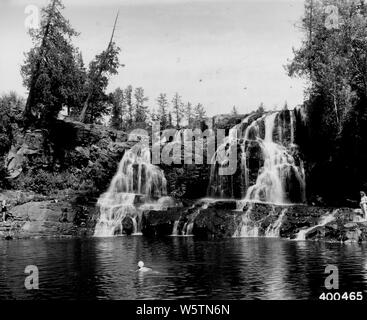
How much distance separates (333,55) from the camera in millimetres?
44219

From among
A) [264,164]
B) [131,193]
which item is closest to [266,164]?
[264,164]

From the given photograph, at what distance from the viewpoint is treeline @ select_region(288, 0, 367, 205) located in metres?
41.8

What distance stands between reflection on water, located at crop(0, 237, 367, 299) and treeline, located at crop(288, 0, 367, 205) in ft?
46.5

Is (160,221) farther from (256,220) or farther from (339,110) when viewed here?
(339,110)

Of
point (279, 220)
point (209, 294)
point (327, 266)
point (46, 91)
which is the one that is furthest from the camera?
point (46, 91)

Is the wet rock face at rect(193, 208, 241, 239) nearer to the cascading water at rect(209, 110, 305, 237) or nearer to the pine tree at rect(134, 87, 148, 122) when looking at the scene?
the cascading water at rect(209, 110, 305, 237)

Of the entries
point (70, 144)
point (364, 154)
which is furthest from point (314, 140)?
point (70, 144)

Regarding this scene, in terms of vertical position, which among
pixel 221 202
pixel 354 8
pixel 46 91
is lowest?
pixel 221 202

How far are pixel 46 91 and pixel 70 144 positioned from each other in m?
6.32

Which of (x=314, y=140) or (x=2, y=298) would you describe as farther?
(x=314, y=140)

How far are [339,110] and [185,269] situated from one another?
1077 inches

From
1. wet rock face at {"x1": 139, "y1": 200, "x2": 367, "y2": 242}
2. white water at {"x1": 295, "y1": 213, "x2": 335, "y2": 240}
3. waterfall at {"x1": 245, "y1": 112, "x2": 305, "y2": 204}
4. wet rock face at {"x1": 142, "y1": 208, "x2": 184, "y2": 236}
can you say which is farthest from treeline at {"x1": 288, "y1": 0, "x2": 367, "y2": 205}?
wet rock face at {"x1": 142, "y1": 208, "x2": 184, "y2": 236}

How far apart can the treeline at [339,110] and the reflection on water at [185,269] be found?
1416 cm

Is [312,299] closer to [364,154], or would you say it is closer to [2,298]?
[2,298]
